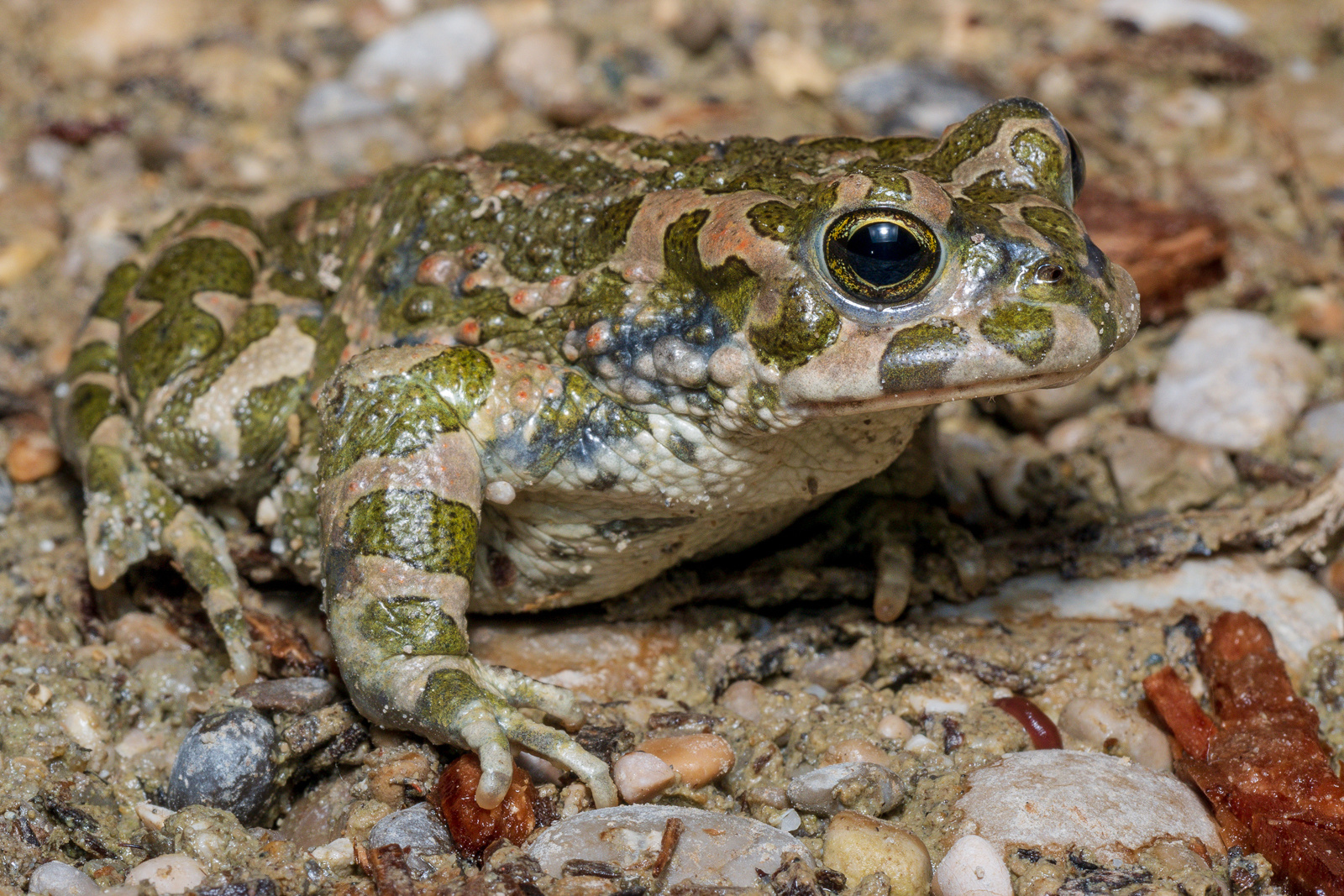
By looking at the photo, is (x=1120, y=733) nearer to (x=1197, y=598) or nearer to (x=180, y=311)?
(x=1197, y=598)

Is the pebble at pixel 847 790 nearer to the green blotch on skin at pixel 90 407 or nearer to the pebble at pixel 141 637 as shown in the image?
the pebble at pixel 141 637

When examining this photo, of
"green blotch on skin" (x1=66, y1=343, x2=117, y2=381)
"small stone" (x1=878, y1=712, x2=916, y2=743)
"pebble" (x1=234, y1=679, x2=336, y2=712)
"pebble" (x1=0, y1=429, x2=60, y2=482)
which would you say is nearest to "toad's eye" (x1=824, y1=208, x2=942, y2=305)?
"small stone" (x1=878, y1=712, x2=916, y2=743)

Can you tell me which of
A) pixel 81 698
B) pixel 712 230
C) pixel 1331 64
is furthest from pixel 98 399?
pixel 1331 64

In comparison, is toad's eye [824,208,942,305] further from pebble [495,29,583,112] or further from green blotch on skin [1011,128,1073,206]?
pebble [495,29,583,112]

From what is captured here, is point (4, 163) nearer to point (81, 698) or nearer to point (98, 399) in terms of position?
point (98, 399)

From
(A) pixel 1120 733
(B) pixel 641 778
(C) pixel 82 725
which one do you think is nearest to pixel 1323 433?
(A) pixel 1120 733

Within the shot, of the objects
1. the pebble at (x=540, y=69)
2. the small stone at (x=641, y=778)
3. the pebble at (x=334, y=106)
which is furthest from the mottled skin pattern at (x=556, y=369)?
the pebble at (x=540, y=69)
